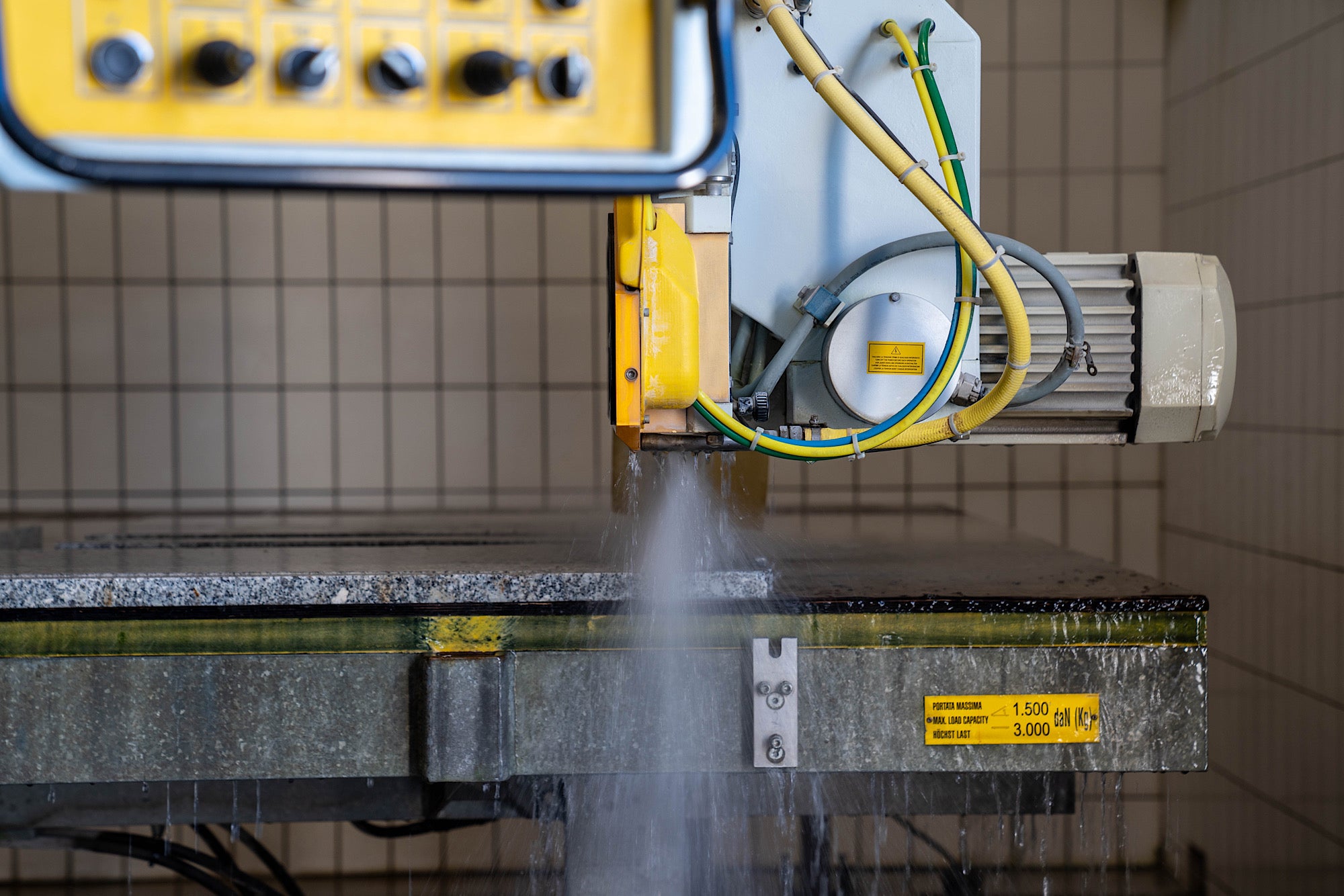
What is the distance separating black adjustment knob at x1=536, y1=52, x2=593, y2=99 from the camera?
429 millimetres

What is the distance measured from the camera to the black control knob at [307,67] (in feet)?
1.36

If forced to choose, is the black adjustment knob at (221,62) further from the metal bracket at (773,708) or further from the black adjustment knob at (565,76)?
the metal bracket at (773,708)

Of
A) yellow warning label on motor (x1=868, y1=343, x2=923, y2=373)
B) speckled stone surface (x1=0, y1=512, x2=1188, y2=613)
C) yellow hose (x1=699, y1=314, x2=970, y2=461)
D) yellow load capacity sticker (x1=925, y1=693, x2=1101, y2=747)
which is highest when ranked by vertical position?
yellow warning label on motor (x1=868, y1=343, x2=923, y2=373)

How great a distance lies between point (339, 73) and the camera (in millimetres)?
424

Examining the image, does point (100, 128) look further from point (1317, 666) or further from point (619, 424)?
point (1317, 666)

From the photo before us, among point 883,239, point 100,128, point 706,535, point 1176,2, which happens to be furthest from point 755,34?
point 1176,2

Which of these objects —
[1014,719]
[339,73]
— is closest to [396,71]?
[339,73]

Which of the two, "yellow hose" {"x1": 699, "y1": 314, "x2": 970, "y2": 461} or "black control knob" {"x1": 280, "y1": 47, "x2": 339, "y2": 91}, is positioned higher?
"black control knob" {"x1": 280, "y1": 47, "x2": 339, "y2": 91}

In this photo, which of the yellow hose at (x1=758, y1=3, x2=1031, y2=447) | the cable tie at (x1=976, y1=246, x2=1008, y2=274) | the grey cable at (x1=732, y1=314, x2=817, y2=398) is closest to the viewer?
the yellow hose at (x1=758, y1=3, x2=1031, y2=447)


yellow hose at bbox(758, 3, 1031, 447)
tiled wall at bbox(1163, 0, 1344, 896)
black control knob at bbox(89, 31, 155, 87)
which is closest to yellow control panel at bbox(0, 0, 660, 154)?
black control knob at bbox(89, 31, 155, 87)

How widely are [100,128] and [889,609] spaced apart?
3.05ft

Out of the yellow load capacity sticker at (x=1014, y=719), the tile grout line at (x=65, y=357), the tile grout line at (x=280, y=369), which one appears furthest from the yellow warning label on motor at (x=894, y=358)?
the tile grout line at (x=65, y=357)

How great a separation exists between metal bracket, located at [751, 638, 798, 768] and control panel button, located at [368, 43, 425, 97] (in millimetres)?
808

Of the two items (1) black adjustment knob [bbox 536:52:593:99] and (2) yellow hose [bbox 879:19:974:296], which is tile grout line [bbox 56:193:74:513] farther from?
(1) black adjustment knob [bbox 536:52:593:99]
